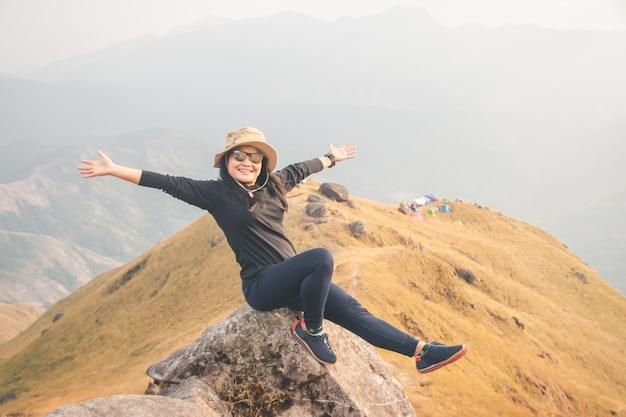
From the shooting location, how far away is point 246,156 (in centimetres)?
790

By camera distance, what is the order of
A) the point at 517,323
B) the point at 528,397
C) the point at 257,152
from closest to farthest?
the point at 257,152
the point at 528,397
the point at 517,323

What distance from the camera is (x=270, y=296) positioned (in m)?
7.68

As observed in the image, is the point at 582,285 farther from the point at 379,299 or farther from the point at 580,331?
the point at 379,299

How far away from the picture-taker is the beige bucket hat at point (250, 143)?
7.71 meters

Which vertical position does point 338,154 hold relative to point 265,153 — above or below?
below

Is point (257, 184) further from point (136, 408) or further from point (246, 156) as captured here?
point (136, 408)

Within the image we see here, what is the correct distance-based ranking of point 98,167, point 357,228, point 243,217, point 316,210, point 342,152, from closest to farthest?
point 98,167
point 243,217
point 342,152
point 357,228
point 316,210

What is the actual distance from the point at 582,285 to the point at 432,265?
38666 mm

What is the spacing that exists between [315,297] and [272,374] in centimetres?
Result: 188

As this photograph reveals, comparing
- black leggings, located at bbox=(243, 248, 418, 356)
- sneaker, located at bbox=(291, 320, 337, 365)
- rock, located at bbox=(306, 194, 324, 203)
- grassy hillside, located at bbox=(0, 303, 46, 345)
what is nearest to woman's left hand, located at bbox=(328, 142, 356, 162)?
black leggings, located at bbox=(243, 248, 418, 356)

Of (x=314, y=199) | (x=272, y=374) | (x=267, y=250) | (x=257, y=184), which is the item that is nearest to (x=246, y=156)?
(x=257, y=184)

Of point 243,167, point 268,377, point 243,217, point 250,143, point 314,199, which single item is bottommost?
point 314,199

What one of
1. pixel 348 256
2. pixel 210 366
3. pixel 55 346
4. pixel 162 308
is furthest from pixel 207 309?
pixel 210 366

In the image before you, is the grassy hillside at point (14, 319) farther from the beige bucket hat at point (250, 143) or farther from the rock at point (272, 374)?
the beige bucket hat at point (250, 143)
